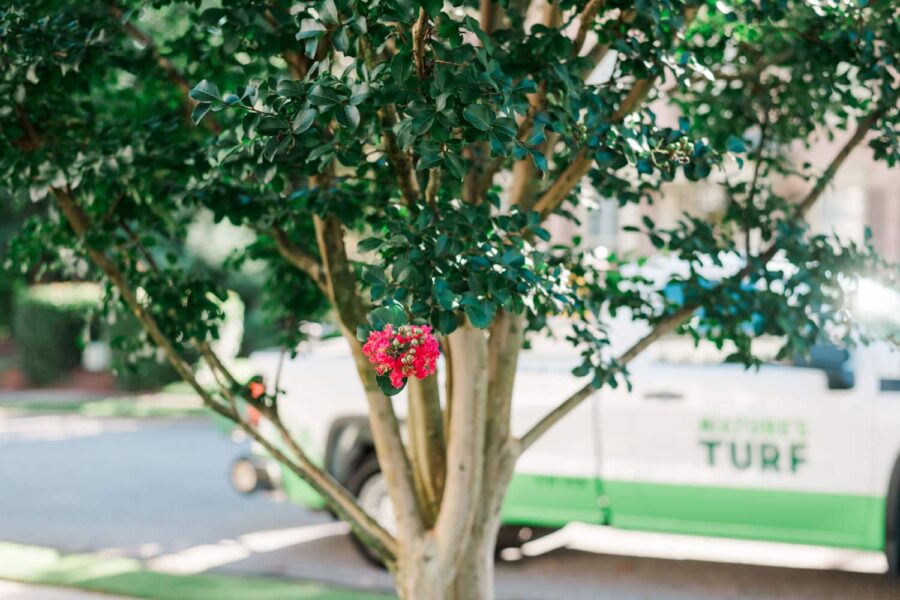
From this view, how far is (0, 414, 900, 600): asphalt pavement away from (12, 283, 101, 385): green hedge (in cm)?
857

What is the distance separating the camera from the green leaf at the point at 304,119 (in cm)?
229

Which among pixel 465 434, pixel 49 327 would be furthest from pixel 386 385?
pixel 49 327

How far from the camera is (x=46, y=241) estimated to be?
4.25 metres

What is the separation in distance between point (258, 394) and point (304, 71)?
1.32 meters

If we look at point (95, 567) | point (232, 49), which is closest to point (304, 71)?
point (232, 49)

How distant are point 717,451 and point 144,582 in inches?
130

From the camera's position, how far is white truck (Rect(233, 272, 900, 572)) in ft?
17.6

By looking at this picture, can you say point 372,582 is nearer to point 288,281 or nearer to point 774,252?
point 288,281

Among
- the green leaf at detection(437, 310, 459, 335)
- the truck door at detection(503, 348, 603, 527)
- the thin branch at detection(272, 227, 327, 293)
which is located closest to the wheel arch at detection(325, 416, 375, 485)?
the truck door at detection(503, 348, 603, 527)

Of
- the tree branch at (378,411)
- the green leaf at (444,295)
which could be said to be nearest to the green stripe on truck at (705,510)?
the tree branch at (378,411)

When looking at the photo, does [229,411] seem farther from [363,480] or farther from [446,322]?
[363,480]

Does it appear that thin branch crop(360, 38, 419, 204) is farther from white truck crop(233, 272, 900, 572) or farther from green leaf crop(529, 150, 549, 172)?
white truck crop(233, 272, 900, 572)

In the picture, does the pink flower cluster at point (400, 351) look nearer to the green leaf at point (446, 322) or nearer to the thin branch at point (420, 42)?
the green leaf at point (446, 322)

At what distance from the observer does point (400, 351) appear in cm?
217
